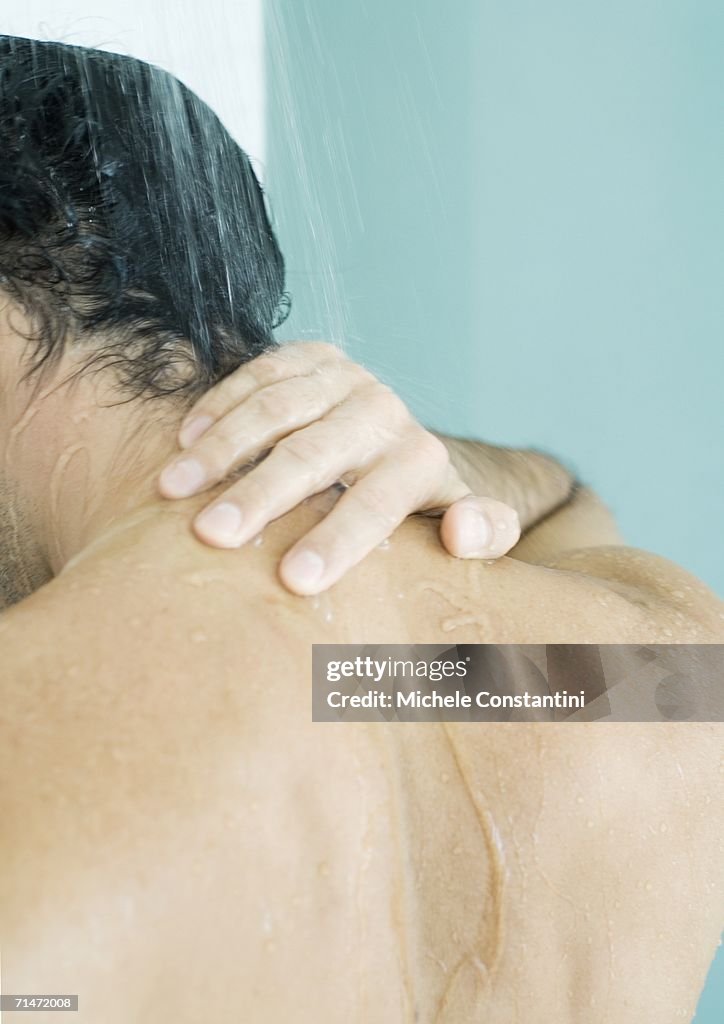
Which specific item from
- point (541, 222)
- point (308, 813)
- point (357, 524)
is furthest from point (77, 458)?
point (541, 222)

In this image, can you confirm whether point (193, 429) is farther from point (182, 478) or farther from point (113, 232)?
point (113, 232)

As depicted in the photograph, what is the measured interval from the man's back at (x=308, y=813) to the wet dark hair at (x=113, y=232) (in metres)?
0.17

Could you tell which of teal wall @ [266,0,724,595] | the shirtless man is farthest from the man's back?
teal wall @ [266,0,724,595]

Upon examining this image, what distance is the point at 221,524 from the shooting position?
635mm

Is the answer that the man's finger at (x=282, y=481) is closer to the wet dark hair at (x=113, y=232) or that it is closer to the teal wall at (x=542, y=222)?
the wet dark hair at (x=113, y=232)

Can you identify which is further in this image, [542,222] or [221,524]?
[542,222]

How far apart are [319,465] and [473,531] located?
120mm

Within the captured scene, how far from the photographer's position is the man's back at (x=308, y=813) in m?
0.47

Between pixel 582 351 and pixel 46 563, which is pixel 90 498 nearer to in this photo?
pixel 46 563

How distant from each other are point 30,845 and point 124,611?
15 centimetres

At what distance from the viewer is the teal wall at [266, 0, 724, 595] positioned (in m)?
2.28

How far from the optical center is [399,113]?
2521 mm

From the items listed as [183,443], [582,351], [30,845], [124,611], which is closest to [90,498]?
[183,443]

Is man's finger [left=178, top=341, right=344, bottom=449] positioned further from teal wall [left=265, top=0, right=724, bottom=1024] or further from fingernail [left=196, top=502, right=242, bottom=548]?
teal wall [left=265, top=0, right=724, bottom=1024]
